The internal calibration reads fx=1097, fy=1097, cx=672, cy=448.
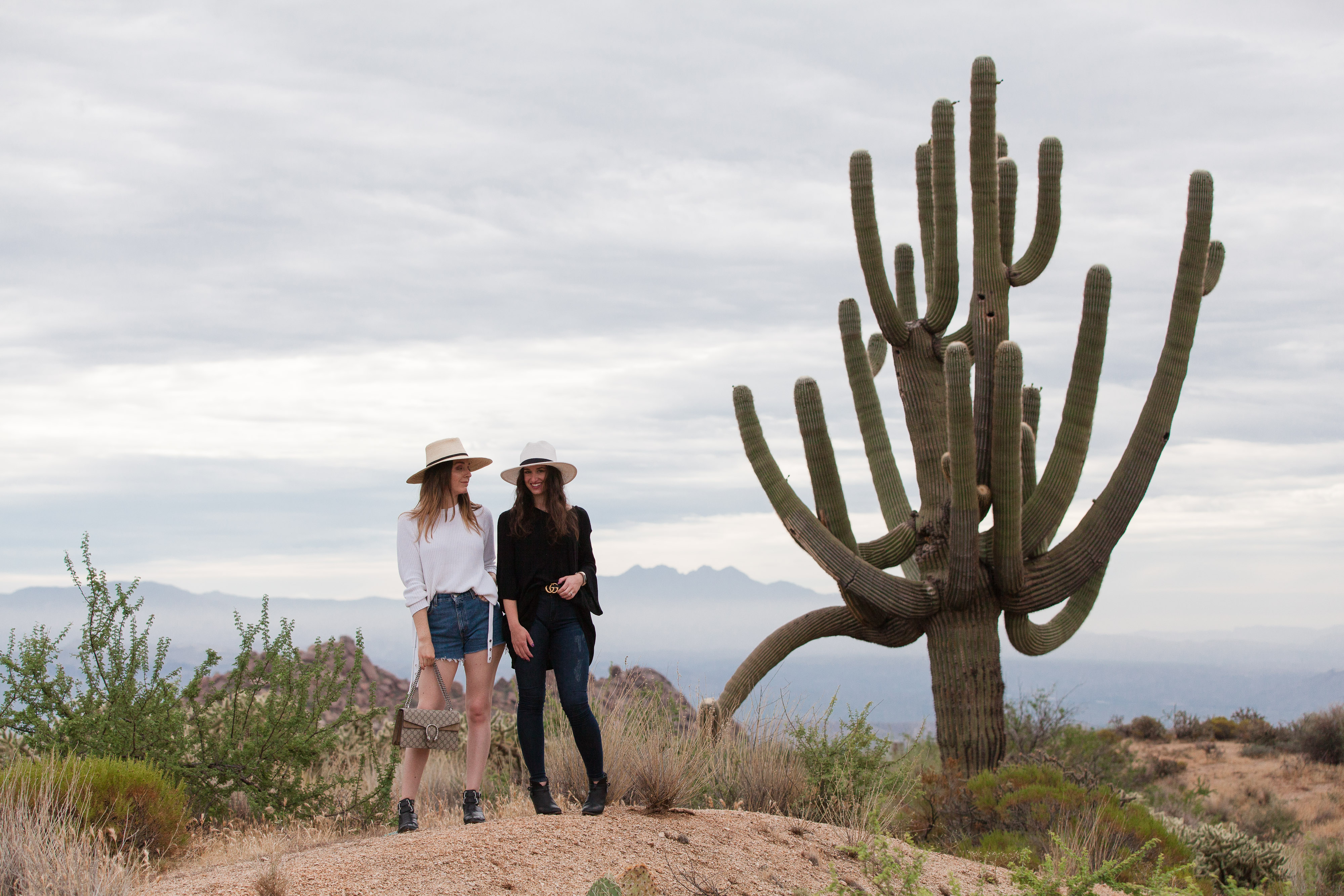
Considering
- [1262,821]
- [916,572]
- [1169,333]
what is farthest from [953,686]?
[1262,821]

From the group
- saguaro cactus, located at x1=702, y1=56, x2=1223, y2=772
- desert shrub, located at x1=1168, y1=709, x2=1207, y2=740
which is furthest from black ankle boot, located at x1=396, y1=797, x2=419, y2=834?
desert shrub, located at x1=1168, y1=709, x2=1207, y2=740

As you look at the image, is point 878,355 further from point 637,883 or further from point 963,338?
point 637,883

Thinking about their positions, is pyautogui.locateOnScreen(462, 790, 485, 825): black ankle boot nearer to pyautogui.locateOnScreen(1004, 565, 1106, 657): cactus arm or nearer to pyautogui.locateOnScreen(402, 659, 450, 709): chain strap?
pyautogui.locateOnScreen(402, 659, 450, 709): chain strap

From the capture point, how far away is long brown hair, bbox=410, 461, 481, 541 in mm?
6410

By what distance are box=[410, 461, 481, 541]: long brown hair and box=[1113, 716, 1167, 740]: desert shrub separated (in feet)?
64.9

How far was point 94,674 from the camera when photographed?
27.8ft

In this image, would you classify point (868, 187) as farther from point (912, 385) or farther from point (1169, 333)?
point (1169, 333)

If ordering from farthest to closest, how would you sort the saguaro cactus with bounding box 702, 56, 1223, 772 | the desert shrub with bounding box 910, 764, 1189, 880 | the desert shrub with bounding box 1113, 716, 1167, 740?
the desert shrub with bounding box 1113, 716, 1167, 740 < the saguaro cactus with bounding box 702, 56, 1223, 772 < the desert shrub with bounding box 910, 764, 1189, 880

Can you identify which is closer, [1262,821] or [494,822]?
[494,822]

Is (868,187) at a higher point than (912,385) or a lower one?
higher

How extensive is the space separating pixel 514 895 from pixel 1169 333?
9502 mm

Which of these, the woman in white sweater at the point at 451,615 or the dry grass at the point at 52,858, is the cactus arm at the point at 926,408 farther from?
the dry grass at the point at 52,858

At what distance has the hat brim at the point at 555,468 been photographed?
21.0 ft

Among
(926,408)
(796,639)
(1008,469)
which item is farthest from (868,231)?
(796,639)
